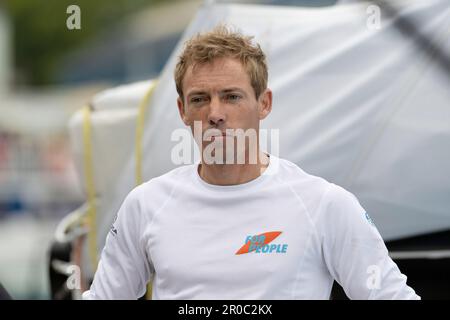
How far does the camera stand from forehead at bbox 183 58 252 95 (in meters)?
2.07

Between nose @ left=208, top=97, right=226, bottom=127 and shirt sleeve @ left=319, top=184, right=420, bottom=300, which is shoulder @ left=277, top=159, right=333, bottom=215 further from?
nose @ left=208, top=97, right=226, bottom=127

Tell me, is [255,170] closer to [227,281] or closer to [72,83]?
[227,281]

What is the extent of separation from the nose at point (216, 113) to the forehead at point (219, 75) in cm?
4

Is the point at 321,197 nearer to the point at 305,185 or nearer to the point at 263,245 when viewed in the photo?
the point at 305,185

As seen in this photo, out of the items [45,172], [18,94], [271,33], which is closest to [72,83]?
[18,94]

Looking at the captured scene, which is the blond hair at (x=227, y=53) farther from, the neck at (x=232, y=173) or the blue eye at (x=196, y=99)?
the neck at (x=232, y=173)

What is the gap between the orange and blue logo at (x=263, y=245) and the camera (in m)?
2.07

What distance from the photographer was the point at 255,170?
7.27 ft

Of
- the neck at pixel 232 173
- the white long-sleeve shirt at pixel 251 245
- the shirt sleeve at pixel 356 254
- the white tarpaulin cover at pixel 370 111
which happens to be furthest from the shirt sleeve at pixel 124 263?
the white tarpaulin cover at pixel 370 111

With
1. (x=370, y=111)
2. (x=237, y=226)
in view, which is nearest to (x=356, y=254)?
(x=237, y=226)

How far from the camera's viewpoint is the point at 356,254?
202cm

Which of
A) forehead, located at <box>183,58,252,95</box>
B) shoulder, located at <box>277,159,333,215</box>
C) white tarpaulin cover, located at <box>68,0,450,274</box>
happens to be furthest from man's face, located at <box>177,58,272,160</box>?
white tarpaulin cover, located at <box>68,0,450,274</box>

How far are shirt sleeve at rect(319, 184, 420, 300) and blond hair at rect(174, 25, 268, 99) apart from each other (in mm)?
359

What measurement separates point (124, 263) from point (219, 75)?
0.57m
